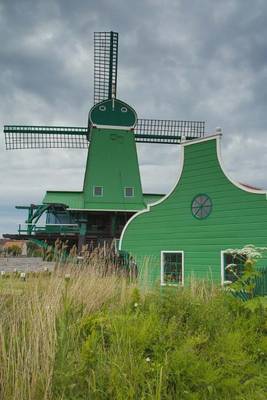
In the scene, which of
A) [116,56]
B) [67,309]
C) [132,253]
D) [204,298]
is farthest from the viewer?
[116,56]

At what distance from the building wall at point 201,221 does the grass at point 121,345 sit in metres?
5.83

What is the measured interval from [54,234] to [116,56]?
13455mm

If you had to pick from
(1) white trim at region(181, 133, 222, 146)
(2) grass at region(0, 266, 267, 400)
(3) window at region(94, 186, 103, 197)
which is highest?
(3) window at region(94, 186, 103, 197)

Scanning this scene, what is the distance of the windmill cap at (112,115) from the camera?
25.0 metres

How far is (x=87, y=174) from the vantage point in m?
25.1

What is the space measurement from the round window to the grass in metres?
6.86

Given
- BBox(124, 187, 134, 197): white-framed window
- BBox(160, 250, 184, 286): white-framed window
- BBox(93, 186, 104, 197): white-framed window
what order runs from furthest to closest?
BBox(124, 187, 134, 197): white-framed window
BBox(93, 186, 104, 197): white-framed window
BBox(160, 250, 184, 286): white-framed window

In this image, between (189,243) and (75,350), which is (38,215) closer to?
(189,243)

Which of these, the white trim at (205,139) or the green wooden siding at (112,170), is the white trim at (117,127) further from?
the white trim at (205,139)

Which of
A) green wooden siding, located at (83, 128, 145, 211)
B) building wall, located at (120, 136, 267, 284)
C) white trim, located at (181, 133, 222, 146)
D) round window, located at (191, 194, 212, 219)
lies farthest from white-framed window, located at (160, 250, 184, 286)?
green wooden siding, located at (83, 128, 145, 211)

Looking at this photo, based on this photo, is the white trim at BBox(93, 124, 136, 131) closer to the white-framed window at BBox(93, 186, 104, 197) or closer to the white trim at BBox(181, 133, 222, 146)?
the white-framed window at BBox(93, 186, 104, 197)

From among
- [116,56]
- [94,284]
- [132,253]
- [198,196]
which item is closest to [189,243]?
[198,196]

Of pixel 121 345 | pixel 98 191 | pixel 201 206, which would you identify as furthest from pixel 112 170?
pixel 121 345

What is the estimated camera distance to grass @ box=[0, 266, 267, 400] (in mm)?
3188
